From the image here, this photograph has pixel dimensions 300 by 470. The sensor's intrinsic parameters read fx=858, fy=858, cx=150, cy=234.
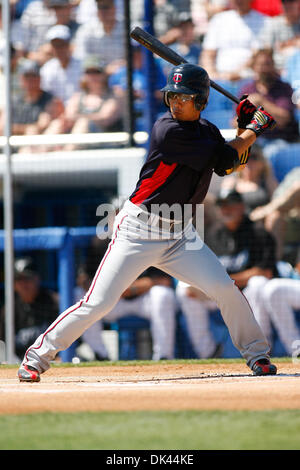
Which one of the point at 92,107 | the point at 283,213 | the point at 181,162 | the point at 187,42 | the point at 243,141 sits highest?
the point at 187,42

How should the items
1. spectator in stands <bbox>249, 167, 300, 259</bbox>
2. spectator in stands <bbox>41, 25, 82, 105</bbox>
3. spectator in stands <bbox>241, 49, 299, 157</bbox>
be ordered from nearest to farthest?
spectator in stands <bbox>249, 167, 300, 259</bbox> < spectator in stands <bbox>241, 49, 299, 157</bbox> < spectator in stands <bbox>41, 25, 82, 105</bbox>

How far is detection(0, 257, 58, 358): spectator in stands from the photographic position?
8.28 m

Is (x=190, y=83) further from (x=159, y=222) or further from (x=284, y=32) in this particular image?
(x=284, y=32)

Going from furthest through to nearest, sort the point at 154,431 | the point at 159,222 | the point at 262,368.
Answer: the point at 262,368 < the point at 159,222 < the point at 154,431

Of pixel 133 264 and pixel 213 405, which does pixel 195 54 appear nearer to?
pixel 133 264

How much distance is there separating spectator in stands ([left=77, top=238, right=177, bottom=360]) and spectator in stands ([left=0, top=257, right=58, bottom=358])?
35 cm

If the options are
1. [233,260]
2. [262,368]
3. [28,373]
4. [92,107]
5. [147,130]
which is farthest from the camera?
[92,107]

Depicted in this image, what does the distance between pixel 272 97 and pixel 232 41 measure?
2.55ft

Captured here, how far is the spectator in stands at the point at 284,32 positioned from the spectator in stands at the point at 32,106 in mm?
2347

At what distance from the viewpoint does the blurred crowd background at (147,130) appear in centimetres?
805

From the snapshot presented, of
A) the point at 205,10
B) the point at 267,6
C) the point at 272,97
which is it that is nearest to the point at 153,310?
the point at 272,97

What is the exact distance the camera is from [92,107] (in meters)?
9.16

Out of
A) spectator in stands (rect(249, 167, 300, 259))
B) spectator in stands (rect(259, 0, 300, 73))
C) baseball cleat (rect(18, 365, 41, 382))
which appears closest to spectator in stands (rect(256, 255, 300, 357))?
spectator in stands (rect(249, 167, 300, 259))

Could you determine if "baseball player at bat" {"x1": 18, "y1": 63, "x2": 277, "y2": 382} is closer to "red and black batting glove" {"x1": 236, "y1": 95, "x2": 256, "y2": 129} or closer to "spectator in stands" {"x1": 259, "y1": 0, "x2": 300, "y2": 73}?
"red and black batting glove" {"x1": 236, "y1": 95, "x2": 256, "y2": 129}
